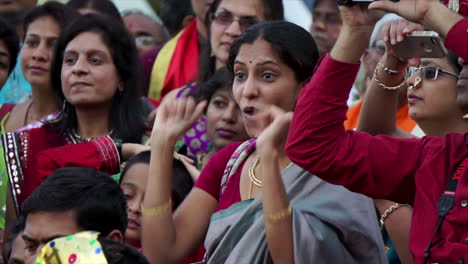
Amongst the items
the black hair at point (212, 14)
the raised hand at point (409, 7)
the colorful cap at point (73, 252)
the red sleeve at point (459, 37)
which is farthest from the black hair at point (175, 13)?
the colorful cap at point (73, 252)

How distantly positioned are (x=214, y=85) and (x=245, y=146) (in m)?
1.33

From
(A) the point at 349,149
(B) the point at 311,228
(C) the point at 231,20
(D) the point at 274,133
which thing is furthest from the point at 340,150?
(C) the point at 231,20

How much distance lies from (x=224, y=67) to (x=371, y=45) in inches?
30.2

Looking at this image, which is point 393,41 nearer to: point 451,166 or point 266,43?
point 451,166

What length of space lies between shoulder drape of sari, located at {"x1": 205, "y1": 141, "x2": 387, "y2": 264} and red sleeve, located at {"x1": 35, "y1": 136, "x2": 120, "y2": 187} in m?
1.17

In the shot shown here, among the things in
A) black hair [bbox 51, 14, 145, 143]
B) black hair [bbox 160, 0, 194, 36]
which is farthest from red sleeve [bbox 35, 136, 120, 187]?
black hair [bbox 160, 0, 194, 36]

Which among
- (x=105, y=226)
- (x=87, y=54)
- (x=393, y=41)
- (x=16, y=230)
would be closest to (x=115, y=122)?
(x=87, y=54)

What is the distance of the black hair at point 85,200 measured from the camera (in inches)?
162

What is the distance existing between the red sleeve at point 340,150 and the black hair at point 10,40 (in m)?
3.09

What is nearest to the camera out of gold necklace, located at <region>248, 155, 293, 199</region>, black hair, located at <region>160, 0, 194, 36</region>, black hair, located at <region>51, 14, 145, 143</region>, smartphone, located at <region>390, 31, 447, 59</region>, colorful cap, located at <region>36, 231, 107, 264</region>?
colorful cap, located at <region>36, 231, 107, 264</region>

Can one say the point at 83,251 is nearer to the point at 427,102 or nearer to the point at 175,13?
the point at 427,102

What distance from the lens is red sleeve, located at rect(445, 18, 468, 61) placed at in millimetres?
3539

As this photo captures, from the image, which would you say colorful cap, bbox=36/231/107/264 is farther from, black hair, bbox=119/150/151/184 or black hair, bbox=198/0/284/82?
black hair, bbox=198/0/284/82

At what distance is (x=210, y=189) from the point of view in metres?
4.69
